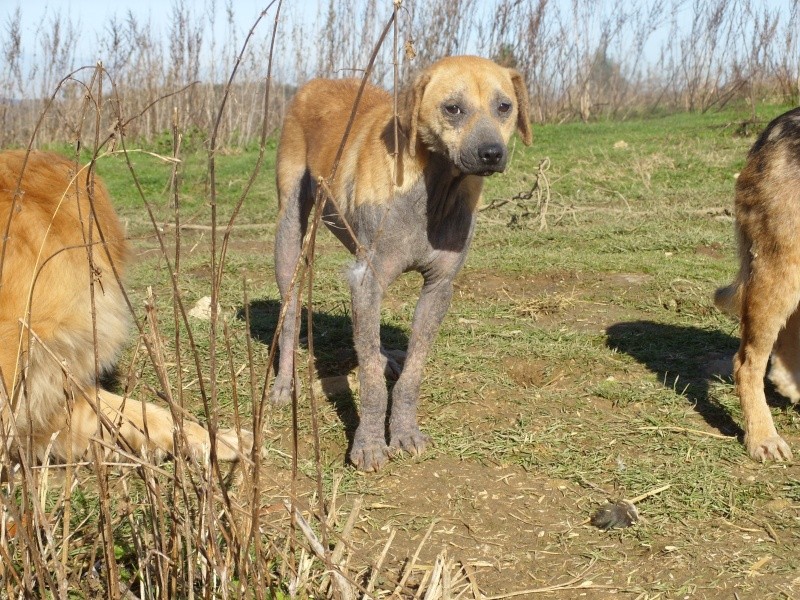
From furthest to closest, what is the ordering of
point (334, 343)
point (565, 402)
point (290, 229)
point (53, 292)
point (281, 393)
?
1. point (334, 343)
2. point (290, 229)
3. point (281, 393)
4. point (565, 402)
5. point (53, 292)

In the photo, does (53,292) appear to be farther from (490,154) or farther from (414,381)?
(490,154)

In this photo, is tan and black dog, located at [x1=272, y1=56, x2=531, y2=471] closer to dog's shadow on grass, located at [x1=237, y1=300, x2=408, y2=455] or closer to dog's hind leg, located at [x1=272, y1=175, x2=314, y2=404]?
dog's shadow on grass, located at [x1=237, y1=300, x2=408, y2=455]

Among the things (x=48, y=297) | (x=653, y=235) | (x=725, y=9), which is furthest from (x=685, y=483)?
(x=725, y=9)

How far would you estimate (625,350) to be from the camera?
189 inches

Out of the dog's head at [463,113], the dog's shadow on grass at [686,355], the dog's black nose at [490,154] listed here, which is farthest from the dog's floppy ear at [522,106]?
the dog's shadow on grass at [686,355]

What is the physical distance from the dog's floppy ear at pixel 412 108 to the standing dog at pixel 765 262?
147cm

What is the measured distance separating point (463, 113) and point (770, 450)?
73.3 inches

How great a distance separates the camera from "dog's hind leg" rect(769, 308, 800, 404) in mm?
4180

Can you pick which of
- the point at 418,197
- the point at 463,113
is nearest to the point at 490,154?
the point at 463,113

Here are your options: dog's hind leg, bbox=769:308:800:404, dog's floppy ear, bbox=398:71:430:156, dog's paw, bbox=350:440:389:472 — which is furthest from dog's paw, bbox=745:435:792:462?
dog's floppy ear, bbox=398:71:430:156

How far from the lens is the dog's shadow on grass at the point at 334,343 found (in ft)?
14.0

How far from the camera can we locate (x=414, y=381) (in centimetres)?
378

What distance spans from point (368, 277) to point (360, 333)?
0.23 m

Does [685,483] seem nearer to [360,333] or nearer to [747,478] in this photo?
[747,478]
